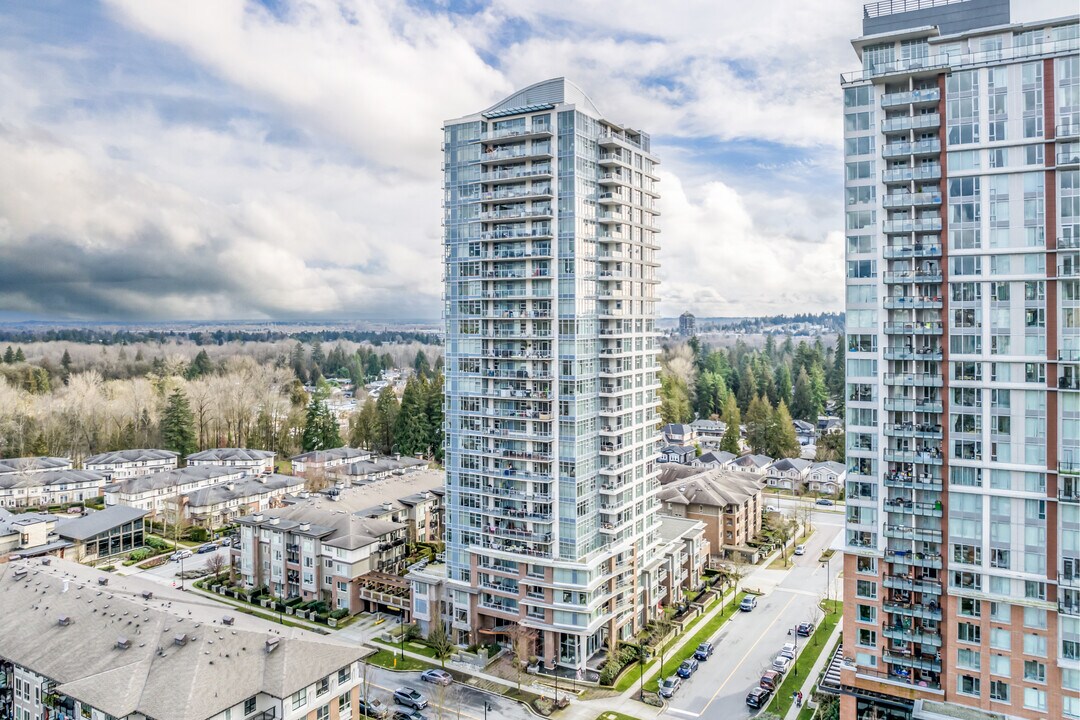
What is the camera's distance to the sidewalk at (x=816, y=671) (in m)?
39.7

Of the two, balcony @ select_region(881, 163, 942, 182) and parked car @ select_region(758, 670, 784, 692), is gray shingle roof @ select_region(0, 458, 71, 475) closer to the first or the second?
parked car @ select_region(758, 670, 784, 692)

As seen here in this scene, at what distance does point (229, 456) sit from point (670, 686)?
2944 inches

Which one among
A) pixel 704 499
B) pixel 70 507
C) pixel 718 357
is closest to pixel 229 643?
pixel 704 499

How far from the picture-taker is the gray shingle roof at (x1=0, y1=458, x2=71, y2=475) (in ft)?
288

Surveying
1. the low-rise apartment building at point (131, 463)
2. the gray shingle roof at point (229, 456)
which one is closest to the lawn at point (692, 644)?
the gray shingle roof at point (229, 456)

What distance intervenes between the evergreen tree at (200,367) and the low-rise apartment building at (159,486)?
5770cm

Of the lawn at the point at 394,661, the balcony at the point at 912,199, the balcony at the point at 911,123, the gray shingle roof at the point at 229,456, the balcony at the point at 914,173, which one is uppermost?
the balcony at the point at 911,123

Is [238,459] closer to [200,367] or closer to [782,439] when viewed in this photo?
[200,367]

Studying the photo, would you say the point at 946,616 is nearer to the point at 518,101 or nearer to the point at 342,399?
the point at 518,101

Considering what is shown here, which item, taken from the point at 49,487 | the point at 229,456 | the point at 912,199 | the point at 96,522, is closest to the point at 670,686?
the point at 912,199

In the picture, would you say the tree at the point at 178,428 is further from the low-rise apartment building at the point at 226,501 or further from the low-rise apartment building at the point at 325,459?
the low-rise apartment building at the point at 226,501

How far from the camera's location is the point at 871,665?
36250 millimetres

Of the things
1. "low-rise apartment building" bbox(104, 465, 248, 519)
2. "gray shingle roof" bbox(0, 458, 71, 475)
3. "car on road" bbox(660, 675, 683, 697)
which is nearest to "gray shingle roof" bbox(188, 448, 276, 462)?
"low-rise apartment building" bbox(104, 465, 248, 519)

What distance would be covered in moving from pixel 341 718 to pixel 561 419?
2065 cm
